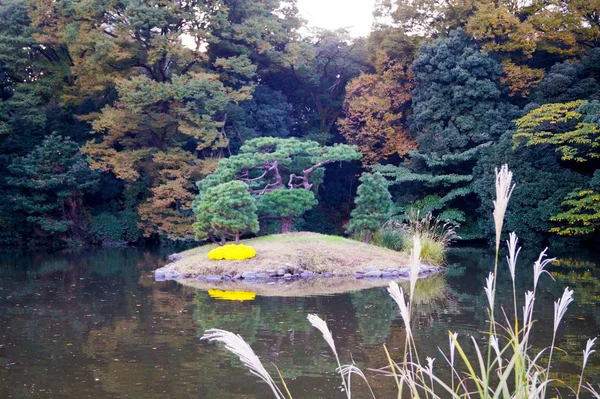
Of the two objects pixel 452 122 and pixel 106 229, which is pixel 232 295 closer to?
pixel 106 229

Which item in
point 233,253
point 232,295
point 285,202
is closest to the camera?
point 232,295

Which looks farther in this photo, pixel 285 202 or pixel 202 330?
pixel 285 202

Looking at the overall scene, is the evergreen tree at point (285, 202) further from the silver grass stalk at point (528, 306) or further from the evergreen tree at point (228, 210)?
the silver grass stalk at point (528, 306)

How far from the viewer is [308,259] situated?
1139cm

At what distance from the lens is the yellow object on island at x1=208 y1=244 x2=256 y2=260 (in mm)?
11445

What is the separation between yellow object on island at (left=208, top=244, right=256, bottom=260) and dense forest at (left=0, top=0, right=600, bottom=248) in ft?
9.07

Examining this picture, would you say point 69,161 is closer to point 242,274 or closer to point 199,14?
point 199,14

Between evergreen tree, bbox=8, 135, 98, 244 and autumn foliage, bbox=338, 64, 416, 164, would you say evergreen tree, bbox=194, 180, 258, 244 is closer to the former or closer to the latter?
evergreen tree, bbox=8, 135, 98, 244

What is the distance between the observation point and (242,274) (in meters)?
10.7

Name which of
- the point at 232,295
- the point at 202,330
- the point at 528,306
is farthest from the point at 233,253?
the point at 528,306

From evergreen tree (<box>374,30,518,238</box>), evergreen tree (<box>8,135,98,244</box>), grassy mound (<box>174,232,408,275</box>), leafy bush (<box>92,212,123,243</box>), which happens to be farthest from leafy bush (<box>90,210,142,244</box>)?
evergreen tree (<box>374,30,518,238</box>)

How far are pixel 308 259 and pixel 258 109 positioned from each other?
8527mm

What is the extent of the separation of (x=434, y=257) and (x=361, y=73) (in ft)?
28.2

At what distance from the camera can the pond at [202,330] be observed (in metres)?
4.68
